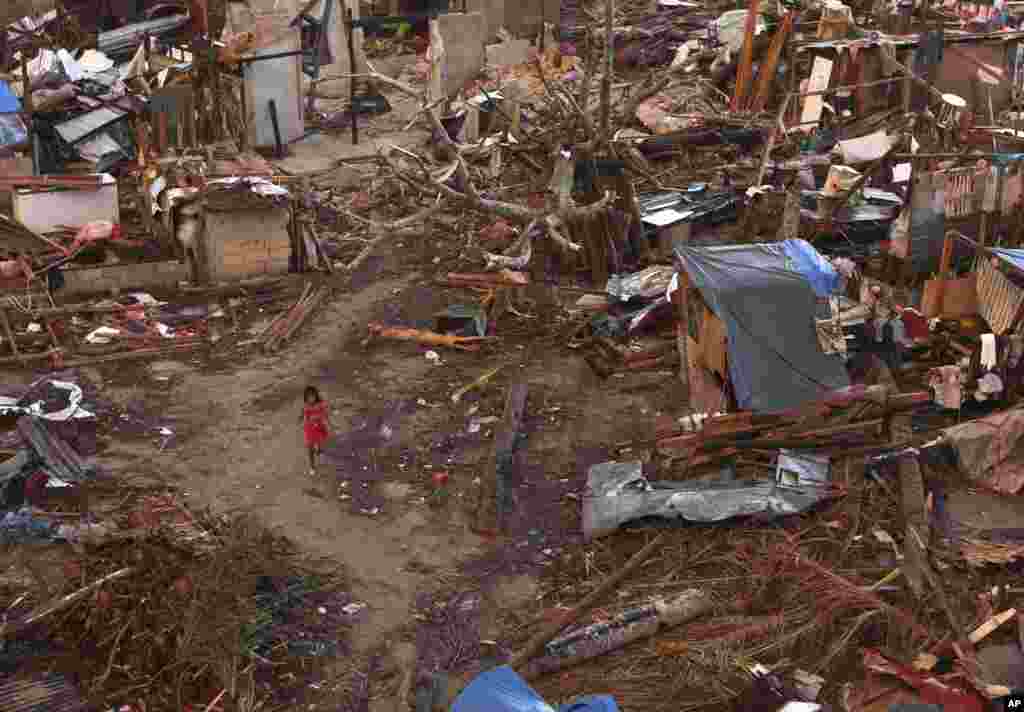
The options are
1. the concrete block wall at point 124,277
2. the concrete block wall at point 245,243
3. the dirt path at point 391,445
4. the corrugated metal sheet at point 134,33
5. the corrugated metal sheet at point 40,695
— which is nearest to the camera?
the corrugated metal sheet at point 40,695

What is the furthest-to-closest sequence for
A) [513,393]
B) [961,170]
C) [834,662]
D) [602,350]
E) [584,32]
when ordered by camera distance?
[584,32]
[961,170]
[602,350]
[513,393]
[834,662]

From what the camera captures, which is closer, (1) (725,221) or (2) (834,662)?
(2) (834,662)

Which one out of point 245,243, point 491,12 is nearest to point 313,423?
point 245,243

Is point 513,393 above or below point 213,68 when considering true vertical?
below

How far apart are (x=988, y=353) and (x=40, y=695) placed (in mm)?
10363

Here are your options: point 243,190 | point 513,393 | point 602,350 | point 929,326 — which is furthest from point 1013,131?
point 243,190

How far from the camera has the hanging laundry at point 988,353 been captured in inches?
588

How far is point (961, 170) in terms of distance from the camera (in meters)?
18.2

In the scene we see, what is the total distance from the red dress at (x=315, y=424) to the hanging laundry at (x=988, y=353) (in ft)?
24.0

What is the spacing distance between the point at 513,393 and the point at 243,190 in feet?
17.3

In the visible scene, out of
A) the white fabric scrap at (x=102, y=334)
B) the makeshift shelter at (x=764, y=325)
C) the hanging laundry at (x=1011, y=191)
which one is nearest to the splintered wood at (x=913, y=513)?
the makeshift shelter at (x=764, y=325)

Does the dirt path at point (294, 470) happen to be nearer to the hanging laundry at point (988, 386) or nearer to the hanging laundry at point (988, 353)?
the hanging laundry at point (988, 386)

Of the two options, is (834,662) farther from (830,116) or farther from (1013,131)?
(830,116)

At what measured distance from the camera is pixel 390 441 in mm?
15305
